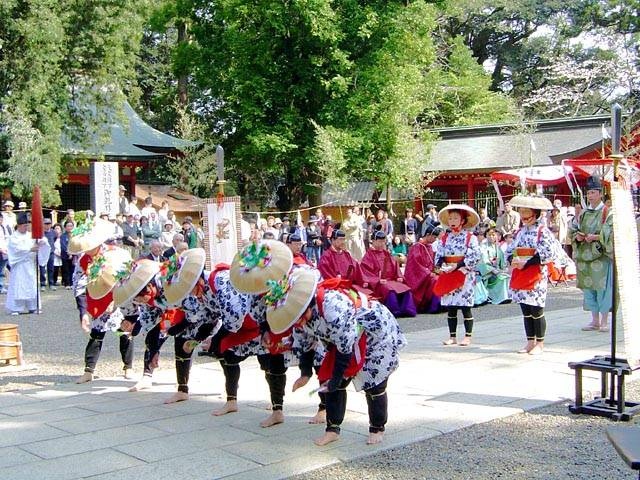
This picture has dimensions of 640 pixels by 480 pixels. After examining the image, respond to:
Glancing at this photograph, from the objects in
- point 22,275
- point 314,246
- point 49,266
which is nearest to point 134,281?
point 22,275

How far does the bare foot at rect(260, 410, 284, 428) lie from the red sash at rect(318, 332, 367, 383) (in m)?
1.01

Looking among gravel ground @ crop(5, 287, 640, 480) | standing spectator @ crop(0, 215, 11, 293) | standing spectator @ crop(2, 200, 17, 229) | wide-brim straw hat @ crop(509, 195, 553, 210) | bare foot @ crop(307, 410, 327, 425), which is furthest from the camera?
standing spectator @ crop(2, 200, 17, 229)

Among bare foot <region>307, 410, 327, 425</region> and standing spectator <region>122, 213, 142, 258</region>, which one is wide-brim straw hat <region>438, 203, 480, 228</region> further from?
standing spectator <region>122, 213, 142, 258</region>

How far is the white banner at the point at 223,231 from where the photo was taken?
29.5 feet

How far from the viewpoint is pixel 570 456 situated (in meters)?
5.14

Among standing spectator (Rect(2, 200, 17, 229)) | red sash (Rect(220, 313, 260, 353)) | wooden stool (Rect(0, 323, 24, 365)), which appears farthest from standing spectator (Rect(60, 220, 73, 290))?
red sash (Rect(220, 313, 260, 353))

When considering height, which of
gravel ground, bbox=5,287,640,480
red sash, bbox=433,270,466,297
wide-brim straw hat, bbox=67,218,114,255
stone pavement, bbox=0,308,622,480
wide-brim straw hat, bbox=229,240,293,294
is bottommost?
gravel ground, bbox=5,287,640,480

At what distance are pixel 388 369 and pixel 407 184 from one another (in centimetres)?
1984

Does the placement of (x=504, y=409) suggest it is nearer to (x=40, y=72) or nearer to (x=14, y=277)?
(x=14, y=277)

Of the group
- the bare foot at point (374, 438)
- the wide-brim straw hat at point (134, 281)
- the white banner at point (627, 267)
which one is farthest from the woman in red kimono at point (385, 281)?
the bare foot at point (374, 438)

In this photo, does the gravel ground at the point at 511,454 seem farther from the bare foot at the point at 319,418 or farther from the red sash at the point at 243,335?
the red sash at the point at 243,335

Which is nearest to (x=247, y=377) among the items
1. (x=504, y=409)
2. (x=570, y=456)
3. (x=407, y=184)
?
(x=504, y=409)

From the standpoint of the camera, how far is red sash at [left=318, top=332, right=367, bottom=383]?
504 cm

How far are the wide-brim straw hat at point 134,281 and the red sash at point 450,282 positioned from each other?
156 inches
